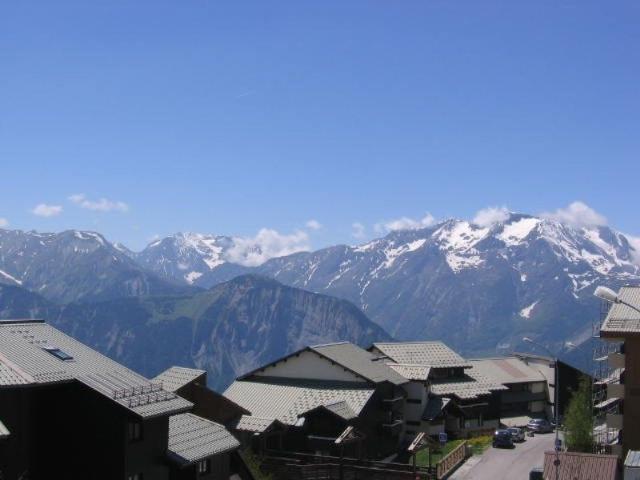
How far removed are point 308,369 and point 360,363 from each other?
5343mm

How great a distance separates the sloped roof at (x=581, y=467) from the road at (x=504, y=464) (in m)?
11.7

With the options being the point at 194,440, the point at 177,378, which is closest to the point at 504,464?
the point at 177,378

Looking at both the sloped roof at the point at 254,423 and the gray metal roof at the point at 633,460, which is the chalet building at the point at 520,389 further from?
the gray metal roof at the point at 633,460

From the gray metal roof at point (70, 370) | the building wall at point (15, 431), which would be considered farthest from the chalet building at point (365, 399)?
the building wall at point (15, 431)

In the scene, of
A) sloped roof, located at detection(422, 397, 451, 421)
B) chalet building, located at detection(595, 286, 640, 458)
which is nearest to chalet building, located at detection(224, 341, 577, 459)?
sloped roof, located at detection(422, 397, 451, 421)

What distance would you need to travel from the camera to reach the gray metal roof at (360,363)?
81.8m

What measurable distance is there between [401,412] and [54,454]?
49.1 m

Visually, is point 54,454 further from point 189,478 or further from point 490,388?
point 490,388

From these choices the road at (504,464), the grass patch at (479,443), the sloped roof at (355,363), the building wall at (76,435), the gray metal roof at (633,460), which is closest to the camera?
the building wall at (76,435)

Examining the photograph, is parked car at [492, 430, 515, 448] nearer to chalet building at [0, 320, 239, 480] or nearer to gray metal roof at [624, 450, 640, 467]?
gray metal roof at [624, 450, 640, 467]

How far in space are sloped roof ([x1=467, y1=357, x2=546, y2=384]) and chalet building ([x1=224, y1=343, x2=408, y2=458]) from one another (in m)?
29.8

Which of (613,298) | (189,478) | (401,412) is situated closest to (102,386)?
(189,478)

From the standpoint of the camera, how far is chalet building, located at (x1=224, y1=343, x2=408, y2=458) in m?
72.2

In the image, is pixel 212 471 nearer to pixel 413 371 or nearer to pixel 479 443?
pixel 479 443
